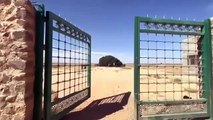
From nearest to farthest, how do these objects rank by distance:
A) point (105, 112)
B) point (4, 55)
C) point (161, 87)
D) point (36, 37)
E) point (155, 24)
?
point (4, 55) < point (36, 37) < point (155, 24) < point (105, 112) < point (161, 87)

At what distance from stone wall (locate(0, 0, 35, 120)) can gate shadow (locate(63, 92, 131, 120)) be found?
2.32 metres

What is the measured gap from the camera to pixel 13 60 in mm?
4043

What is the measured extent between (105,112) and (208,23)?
10.8 ft

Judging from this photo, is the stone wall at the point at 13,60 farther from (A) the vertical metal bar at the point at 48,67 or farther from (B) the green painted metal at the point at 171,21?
(B) the green painted metal at the point at 171,21

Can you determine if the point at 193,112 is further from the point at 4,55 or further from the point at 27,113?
the point at 4,55

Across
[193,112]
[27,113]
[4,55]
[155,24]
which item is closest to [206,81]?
[193,112]

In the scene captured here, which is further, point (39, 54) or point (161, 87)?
point (161, 87)

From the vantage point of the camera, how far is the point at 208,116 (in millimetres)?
5652

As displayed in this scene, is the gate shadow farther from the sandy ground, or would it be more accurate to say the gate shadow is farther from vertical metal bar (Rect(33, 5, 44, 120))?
vertical metal bar (Rect(33, 5, 44, 120))

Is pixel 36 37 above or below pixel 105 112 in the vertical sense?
above

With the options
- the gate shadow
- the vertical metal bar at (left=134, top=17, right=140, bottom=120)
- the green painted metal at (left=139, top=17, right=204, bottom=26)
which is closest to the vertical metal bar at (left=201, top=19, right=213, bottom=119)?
the green painted metal at (left=139, top=17, right=204, bottom=26)

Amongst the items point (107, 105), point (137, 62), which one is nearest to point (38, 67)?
point (137, 62)

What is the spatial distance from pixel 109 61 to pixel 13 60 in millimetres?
26956

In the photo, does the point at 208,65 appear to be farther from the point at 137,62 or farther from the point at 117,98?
the point at 117,98
